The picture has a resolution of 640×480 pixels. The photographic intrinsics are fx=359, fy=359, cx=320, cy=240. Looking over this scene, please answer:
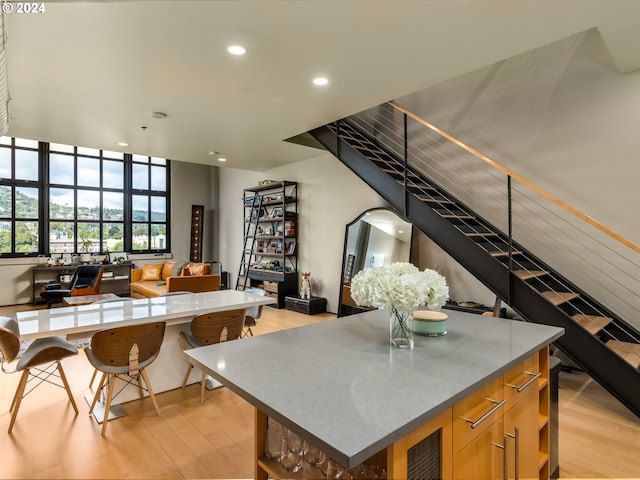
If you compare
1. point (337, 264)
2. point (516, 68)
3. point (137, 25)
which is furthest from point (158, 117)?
point (516, 68)

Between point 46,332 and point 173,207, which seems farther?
point 173,207

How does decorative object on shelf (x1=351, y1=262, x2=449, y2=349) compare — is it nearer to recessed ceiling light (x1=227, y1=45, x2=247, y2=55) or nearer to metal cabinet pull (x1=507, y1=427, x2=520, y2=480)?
metal cabinet pull (x1=507, y1=427, x2=520, y2=480)

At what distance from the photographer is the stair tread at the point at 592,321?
120 inches

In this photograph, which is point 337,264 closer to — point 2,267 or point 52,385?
point 52,385

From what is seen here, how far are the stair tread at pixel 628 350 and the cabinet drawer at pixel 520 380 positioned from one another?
1706 millimetres

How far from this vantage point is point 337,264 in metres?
6.49

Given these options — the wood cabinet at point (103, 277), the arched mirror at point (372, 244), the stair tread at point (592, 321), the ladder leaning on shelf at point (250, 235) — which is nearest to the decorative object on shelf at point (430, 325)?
the stair tread at point (592, 321)

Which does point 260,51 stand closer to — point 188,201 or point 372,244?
point 372,244

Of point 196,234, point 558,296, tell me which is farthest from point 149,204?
point 558,296

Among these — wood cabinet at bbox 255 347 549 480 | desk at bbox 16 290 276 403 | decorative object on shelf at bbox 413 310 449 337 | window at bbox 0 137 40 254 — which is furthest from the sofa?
wood cabinet at bbox 255 347 549 480

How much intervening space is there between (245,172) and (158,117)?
184 inches

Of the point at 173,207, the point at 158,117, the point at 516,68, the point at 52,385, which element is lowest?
the point at 52,385

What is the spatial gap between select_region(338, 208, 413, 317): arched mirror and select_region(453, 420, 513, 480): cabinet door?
3.84 m

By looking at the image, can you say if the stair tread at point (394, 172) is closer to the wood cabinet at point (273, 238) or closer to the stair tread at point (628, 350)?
the stair tread at point (628, 350)
